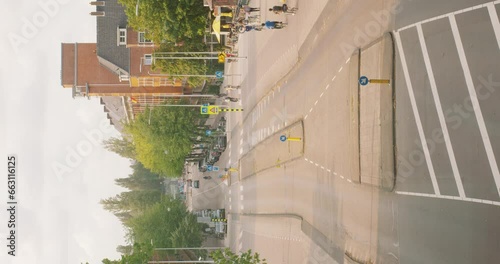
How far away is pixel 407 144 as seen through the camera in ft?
59.9

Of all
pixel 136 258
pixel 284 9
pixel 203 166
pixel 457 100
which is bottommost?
pixel 136 258

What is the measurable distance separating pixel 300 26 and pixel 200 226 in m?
44.1

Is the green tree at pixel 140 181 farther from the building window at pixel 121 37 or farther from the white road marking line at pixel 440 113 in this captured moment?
the white road marking line at pixel 440 113

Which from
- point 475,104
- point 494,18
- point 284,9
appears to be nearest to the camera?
point 494,18

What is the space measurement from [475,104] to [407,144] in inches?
148

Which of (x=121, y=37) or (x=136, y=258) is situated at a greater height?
(x=121, y=37)

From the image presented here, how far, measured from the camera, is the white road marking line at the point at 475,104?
13.9 meters

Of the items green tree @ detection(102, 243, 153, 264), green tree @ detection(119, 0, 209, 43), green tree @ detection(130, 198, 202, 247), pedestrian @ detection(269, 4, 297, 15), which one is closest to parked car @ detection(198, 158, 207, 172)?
green tree @ detection(130, 198, 202, 247)

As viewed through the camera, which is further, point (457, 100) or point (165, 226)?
point (165, 226)

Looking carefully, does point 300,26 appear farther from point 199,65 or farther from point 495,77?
point 199,65

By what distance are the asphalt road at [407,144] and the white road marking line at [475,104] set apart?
28 millimetres

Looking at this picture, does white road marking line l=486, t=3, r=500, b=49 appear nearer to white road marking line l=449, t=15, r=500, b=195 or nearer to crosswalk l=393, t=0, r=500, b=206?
crosswalk l=393, t=0, r=500, b=206

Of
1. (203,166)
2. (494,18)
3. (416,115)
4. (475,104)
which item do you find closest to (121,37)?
(203,166)

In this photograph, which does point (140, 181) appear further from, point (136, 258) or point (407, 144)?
point (407, 144)
